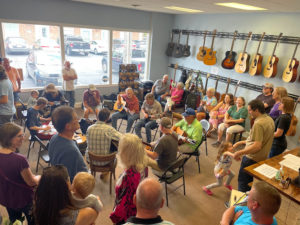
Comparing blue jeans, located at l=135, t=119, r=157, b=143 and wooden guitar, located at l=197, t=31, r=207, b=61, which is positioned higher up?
wooden guitar, located at l=197, t=31, r=207, b=61

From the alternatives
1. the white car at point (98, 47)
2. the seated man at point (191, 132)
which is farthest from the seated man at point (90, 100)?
the white car at point (98, 47)

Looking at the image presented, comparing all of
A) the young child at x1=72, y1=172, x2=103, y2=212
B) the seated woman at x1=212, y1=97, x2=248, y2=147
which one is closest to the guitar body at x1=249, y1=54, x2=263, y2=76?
the seated woman at x1=212, y1=97, x2=248, y2=147

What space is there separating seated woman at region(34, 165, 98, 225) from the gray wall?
16.6ft

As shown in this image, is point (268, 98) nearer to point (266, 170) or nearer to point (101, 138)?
point (266, 170)

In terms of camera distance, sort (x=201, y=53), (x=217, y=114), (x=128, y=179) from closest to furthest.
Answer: (x=128, y=179)
(x=217, y=114)
(x=201, y=53)

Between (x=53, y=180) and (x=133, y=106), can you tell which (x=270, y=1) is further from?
Result: (x=53, y=180)

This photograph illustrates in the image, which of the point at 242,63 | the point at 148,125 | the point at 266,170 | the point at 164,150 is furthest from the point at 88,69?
the point at 266,170

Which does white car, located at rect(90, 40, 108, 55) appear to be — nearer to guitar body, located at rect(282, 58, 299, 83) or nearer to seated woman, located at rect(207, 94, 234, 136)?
seated woman, located at rect(207, 94, 234, 136)

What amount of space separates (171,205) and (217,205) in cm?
69

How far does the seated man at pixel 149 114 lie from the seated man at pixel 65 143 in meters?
2.87

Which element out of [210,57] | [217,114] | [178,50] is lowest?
[217,114]

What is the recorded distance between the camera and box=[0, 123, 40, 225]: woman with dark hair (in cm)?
179

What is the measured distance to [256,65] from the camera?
5258 mm

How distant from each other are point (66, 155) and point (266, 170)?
209 cm
